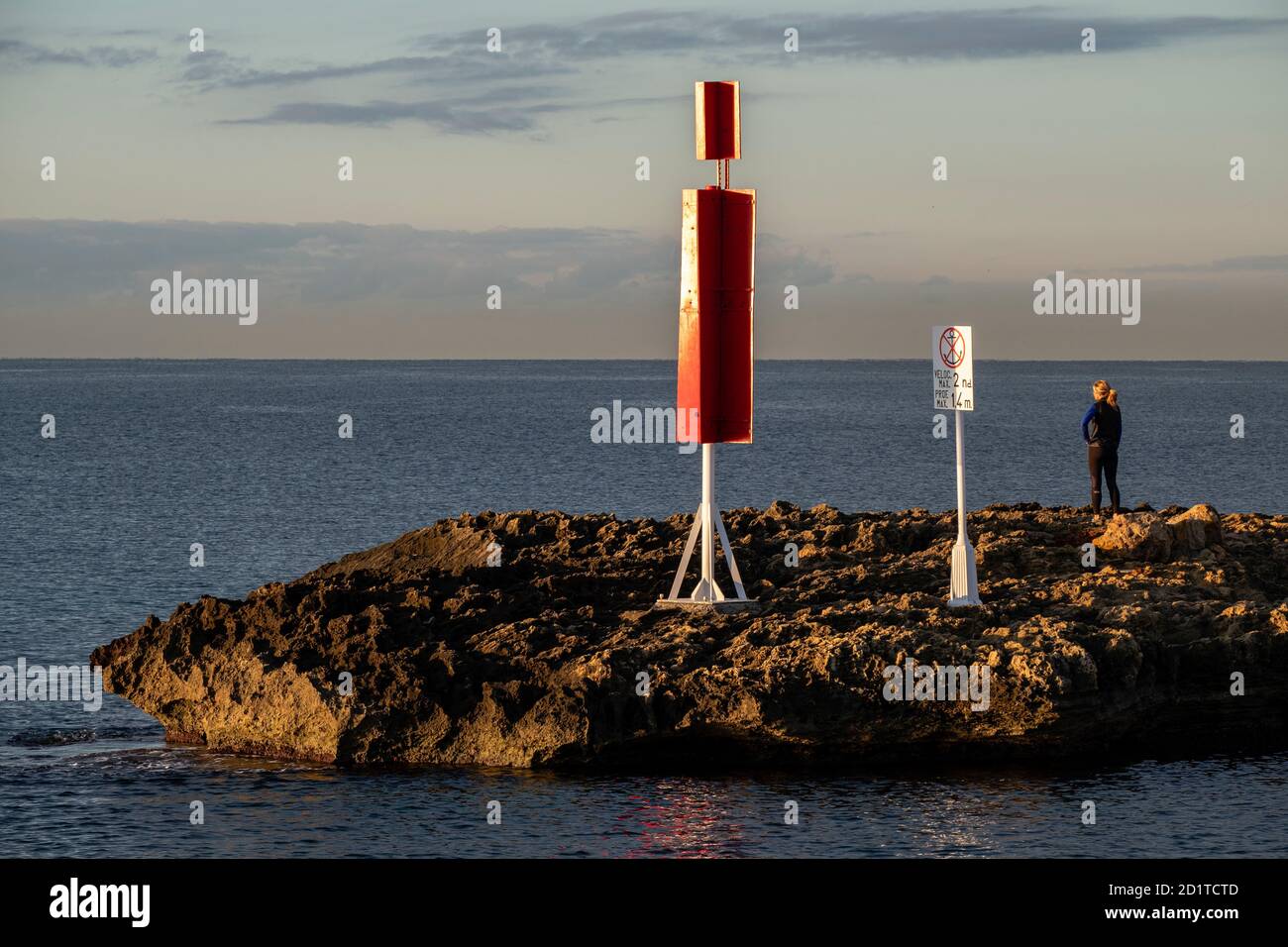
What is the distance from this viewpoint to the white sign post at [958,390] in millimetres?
26094

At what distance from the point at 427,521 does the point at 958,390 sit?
42.3 metres

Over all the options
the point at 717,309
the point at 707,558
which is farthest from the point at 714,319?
the point at 707,558

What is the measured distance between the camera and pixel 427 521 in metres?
66.4

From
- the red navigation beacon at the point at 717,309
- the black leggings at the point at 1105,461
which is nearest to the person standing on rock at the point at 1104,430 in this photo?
the black leggings at the point at 1105,461

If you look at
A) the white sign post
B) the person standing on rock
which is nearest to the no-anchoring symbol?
the white sign post

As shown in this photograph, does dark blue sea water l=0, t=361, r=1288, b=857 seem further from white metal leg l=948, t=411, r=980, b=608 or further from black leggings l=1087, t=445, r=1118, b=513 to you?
black leggings l=1087, t=445, r=1118, b=513

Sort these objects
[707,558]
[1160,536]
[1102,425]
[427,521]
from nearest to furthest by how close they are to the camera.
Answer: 1. [707,558]
2. [1160,536]
3. [1102,425]
4. [427,521]

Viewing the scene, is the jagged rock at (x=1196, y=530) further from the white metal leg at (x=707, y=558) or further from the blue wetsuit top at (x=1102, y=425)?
the white metal leg at (x=707, y=558)

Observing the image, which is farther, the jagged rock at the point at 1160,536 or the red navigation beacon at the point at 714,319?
the jagged rock at the point at 1160,536

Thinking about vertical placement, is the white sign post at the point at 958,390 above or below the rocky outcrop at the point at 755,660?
above

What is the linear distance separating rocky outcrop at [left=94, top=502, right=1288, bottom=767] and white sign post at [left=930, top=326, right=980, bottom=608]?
1.77ft

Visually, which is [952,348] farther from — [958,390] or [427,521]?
[427,521]

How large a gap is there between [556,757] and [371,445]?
8856 centimetres

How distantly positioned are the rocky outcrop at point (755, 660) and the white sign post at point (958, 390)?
0.54 metres
